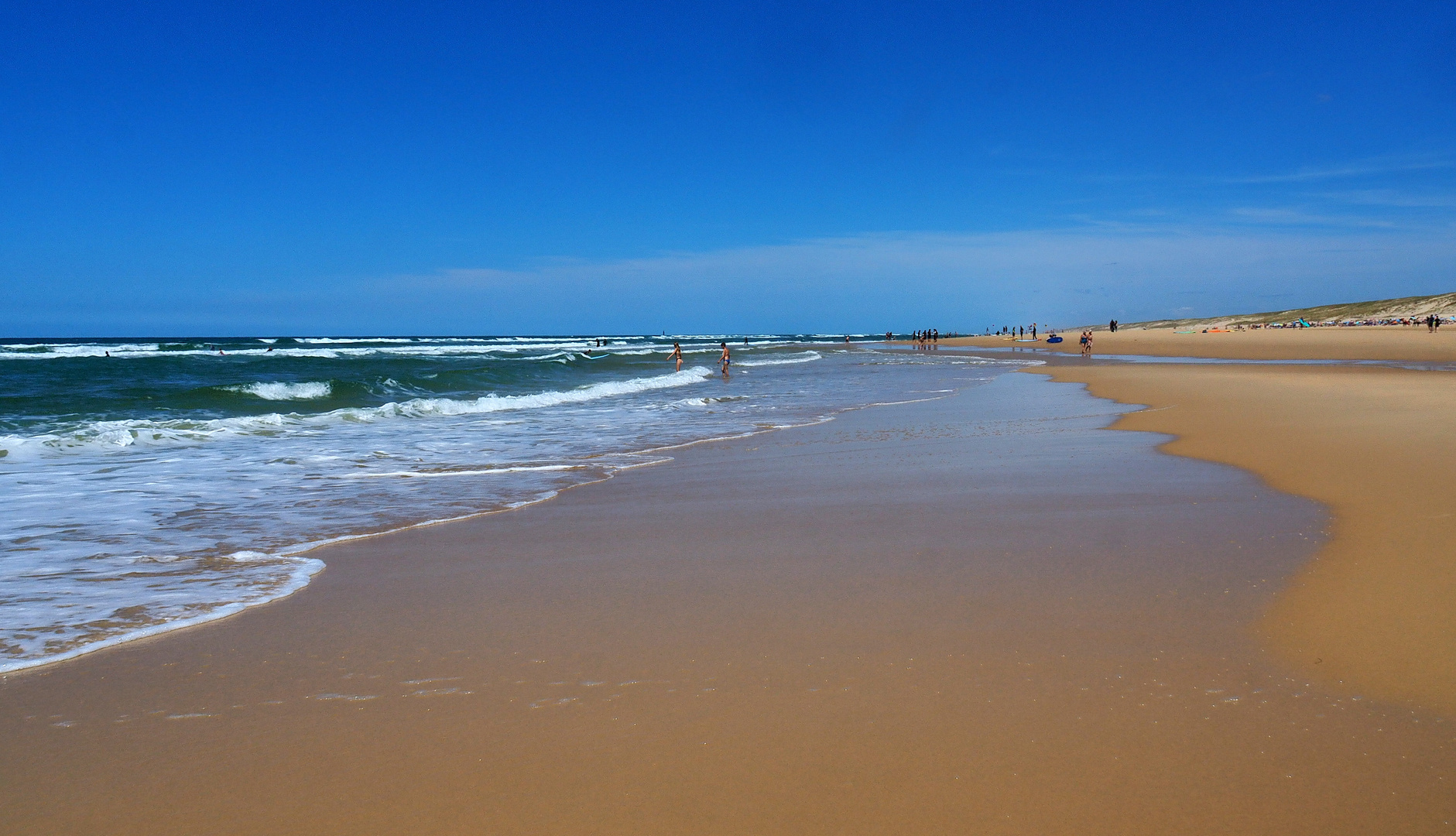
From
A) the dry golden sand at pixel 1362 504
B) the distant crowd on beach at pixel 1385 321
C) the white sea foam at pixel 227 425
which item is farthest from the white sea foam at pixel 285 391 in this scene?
the distant crowd on beach at pixel 1385 321

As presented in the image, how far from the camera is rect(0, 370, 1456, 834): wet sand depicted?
242 centimetres

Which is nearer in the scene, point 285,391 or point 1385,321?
point 285,391

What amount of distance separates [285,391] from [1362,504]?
25.2m

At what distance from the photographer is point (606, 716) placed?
9.86 feet

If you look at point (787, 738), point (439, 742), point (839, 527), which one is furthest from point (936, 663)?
point (839, 527)

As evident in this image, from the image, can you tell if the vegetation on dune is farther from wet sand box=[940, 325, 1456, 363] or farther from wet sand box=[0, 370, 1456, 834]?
wet sand box=[0, 370, 1456, 834]

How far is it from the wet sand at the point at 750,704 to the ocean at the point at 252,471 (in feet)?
2.12

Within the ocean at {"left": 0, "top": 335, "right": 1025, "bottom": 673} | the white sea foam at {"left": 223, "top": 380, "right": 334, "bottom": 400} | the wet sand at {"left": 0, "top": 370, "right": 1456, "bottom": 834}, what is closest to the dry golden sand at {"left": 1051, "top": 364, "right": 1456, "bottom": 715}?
the wet sand at {"left": 0, "top": 370, "right": 1456, "bottom": 834}

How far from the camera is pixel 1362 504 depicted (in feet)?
19.9

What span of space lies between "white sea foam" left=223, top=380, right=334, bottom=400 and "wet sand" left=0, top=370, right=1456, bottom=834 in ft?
66.9

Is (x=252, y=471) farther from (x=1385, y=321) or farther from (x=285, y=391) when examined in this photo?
(x=1385, y=321)

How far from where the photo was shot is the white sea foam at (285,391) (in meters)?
23.5

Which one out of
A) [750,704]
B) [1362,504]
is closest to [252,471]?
[750,704]

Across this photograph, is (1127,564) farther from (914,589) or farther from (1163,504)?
(1163,504)
